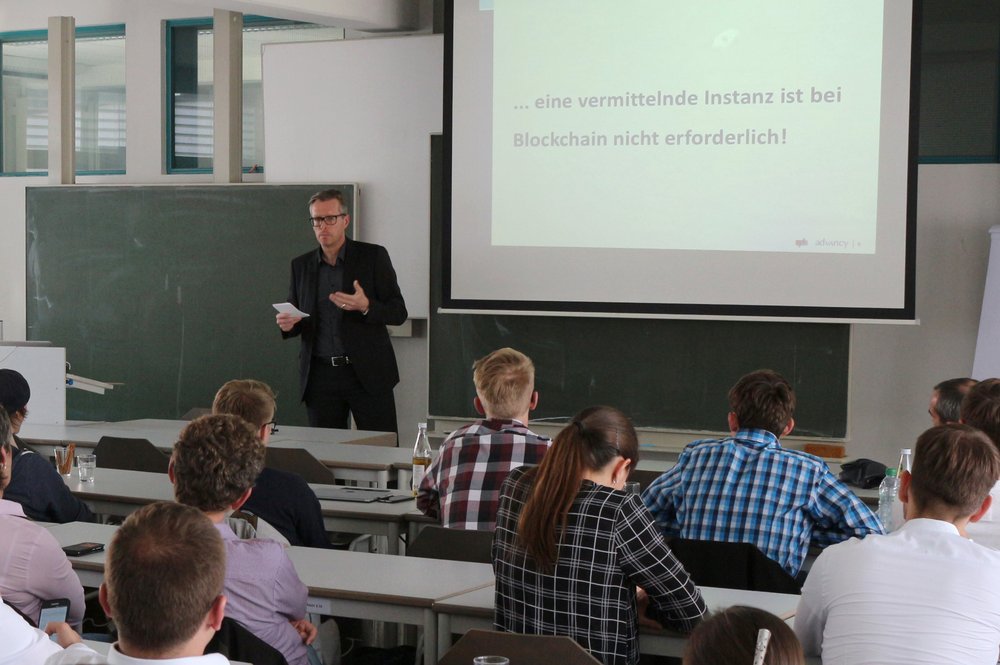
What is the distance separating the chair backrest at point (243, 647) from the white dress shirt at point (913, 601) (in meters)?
1.11

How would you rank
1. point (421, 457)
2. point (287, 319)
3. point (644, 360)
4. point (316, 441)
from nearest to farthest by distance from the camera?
point (421, 457)
point (316, 441)
point (287, 319)
point (644, 360)

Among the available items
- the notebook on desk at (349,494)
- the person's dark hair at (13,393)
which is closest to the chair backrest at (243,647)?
the notebook on desk at (349,494)

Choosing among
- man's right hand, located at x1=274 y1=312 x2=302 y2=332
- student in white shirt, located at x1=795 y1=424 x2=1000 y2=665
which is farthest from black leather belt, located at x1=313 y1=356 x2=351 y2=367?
student in white shirt, located at x1=795 y1=424 x2=1000 y2=665

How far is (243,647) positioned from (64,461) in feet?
8.91

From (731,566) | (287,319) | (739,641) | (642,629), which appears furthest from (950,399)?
(287,319)

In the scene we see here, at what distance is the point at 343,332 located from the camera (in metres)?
6.12

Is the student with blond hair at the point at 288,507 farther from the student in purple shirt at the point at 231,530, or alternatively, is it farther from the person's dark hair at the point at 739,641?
the person's dark hair at the point at 739,641

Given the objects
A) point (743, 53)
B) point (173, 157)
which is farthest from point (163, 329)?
point (743, 53)

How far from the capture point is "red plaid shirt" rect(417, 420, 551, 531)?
3.59 metres

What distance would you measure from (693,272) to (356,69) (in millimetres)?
2657

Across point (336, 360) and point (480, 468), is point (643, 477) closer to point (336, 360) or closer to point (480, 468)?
point (480, 468)

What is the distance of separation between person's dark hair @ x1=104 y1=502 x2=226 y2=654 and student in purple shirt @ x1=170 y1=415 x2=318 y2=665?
889mm

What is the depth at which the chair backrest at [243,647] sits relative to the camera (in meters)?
2.38

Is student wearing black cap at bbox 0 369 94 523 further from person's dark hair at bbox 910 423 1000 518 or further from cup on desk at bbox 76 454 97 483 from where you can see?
person's dark hair at bbox 910 423 1000 518
